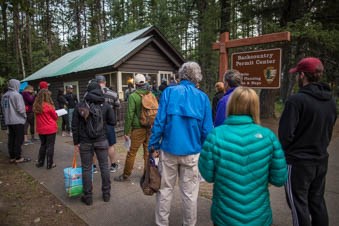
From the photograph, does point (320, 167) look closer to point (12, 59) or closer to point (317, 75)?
point (317, 75)

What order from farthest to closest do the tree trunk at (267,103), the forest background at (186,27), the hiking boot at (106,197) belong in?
the tree trunk at (267,103), the forest background at (186,27), the hiking boot at (106,197)

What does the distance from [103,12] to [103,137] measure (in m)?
33.7

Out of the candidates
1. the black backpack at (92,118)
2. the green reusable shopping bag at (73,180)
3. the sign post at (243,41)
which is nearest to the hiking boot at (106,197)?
the green reusable shopping bag at (73,180)

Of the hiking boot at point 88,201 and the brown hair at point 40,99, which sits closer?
the hiking boot at point 88,201

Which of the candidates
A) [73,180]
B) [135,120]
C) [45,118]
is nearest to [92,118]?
[135,120]

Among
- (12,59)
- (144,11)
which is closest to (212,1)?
(144,11)

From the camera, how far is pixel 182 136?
280cm

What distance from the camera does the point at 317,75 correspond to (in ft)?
8.12

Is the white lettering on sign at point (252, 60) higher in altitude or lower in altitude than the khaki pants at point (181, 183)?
higher

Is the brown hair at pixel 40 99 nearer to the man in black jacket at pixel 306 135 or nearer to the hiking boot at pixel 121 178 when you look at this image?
the hiking boot at pixel 121 178

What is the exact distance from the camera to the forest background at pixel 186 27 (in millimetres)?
9039

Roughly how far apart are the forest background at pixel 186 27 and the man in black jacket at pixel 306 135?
461 cm

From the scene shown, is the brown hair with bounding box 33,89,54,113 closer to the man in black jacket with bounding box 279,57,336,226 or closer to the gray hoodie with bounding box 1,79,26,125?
the gray hoodie with bounding box 1,79,26,125

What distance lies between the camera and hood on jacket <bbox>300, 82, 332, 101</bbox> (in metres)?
2.40
